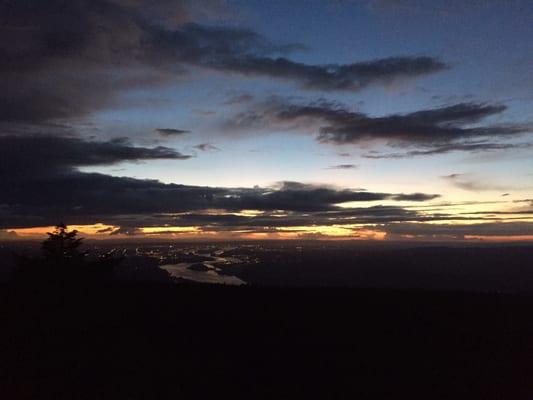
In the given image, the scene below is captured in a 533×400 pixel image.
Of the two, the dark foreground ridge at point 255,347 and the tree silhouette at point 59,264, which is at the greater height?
the tree silhouette at point 59,264

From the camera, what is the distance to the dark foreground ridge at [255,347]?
37.6 feet

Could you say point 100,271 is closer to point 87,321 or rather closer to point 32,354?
point 87,321

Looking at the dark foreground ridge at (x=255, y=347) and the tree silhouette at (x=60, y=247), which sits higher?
the tree silhouette at (x=60, y=247)

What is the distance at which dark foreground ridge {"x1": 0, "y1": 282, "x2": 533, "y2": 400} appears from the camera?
1146cm

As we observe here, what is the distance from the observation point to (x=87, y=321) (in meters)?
14.7

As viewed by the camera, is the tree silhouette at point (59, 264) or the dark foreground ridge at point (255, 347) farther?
the tree silhouette at point (59, 264)

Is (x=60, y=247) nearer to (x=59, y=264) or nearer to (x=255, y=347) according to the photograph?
(x=59, y=264)

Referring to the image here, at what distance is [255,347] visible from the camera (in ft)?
47.1

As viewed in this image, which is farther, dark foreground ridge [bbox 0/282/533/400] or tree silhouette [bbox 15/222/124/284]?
tree silhouette [bbox 15/222/124/284]

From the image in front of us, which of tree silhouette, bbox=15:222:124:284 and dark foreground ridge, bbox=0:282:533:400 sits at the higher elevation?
tree silhouette, bbox=15:222:124:284

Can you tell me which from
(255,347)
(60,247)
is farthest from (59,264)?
(255,347)

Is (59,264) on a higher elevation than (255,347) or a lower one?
higher

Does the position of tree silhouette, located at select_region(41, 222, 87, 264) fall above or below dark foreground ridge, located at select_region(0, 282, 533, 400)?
above

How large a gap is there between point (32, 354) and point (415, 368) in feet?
29.2
